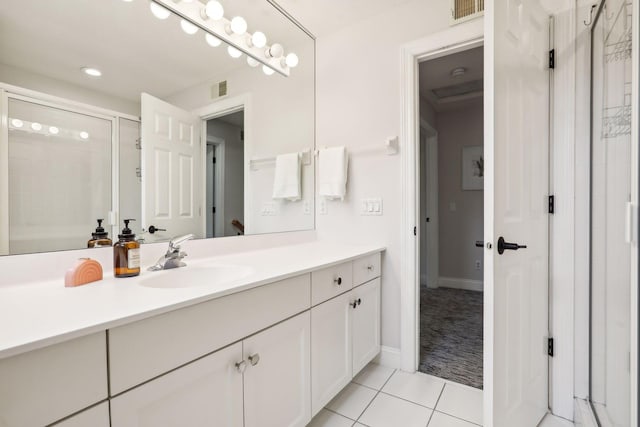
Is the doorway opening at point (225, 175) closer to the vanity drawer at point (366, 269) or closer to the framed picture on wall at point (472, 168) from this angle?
the vanity drawer at point (366, 269)

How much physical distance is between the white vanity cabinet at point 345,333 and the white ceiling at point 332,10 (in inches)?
62.5

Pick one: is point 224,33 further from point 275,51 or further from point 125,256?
point 125,256

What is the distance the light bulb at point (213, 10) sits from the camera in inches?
59.2

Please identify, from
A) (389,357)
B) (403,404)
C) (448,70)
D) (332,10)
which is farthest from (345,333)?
(448,70)

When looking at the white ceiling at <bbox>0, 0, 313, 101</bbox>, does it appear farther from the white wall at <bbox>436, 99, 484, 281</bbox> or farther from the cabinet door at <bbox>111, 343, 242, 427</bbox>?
the white wall at <bbox>436, 99, 484, 281</bbox>

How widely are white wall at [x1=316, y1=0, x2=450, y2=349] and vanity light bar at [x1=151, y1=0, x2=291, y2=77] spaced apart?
40cm

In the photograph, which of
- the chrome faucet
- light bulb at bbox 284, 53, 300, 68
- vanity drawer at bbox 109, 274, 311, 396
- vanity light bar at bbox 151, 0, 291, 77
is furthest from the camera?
light bulb at bbox 284, 53, 300, 68

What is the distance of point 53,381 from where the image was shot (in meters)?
0.57

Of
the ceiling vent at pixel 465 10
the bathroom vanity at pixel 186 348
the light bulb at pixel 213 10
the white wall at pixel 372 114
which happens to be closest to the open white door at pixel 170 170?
the bathroom vanity at pixel 186 348

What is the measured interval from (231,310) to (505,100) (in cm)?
126

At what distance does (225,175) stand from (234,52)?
726 millimetres

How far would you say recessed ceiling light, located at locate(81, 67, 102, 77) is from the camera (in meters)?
1.12

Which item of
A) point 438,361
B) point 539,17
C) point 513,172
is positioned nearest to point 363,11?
point 539,17

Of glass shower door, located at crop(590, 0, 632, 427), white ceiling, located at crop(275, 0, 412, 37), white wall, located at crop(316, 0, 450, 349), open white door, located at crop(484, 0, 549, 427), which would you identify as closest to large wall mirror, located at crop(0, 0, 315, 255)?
white ceiling, located at crop(275, 0, 412, 37)
